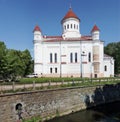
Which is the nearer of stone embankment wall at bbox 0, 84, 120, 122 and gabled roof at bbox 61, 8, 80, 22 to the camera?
stone embankment wall at bbox 0, 84, 120, 122

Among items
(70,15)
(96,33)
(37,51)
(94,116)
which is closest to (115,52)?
(96,33)

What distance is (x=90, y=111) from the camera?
23.0 metres

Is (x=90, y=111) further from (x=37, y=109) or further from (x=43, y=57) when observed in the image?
(x=43, y=57)

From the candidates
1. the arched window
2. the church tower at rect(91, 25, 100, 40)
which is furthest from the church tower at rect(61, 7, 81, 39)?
the arched window

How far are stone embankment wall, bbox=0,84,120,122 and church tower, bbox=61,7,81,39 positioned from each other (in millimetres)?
32782

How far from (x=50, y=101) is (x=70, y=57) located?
1430 inches

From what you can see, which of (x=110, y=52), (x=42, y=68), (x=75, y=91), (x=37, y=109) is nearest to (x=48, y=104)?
(x=37, y=109)

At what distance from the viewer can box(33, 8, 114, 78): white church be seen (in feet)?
181

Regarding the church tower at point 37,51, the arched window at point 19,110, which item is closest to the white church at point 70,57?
the church tower at point 37,51

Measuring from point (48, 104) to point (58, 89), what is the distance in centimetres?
229

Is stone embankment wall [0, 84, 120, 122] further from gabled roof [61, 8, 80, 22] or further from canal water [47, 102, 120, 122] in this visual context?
gabled roof [61, 8, 80, 22]

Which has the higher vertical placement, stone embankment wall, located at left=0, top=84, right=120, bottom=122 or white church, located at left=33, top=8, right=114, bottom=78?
white church, located at left=33, top=8, right=114, bottom=78

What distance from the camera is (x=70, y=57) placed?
56.3 meters

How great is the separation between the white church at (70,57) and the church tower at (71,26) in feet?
12.1
